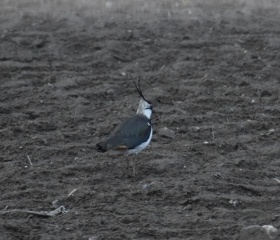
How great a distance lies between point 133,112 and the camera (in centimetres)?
871

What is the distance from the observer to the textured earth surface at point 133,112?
6414 mm

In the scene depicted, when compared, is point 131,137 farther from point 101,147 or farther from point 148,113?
point 148,113

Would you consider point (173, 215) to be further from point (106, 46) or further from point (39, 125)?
point (106, 46)

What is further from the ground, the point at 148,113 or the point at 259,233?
the point at 259,233

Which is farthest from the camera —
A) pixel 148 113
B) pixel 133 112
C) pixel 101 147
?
pixel 133 112

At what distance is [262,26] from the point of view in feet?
37.4

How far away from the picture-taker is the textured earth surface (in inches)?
253

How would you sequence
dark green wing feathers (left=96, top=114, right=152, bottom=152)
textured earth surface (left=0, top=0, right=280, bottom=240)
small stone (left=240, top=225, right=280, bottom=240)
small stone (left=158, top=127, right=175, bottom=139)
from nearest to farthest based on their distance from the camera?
small stone (left=240, top=225, right=280, bottom=240)
textured earth surface (left=0, top=0, right=280, bottom=240)
dark green wing feathers (left=96, top=114, right=152, bottom=152)
small stone (left=158, top=127, right=175, bottom=139)

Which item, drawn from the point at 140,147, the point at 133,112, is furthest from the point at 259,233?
the point at 133,112

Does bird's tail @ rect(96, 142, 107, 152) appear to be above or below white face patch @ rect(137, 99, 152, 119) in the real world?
above

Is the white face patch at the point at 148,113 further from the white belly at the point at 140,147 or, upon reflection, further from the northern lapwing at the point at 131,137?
the white belly at the point at 140,147

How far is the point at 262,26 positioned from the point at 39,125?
4207 millimetres

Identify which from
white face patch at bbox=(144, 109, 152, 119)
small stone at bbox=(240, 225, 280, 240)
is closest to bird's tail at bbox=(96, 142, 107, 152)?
white face patch at bbox=(144, 109, 152, 119)

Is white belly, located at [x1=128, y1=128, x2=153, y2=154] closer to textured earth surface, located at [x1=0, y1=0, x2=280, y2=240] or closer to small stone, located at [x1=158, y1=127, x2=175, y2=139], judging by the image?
textured earth surface, located at [x1=0, y1=0, x2=280, y2=240]
